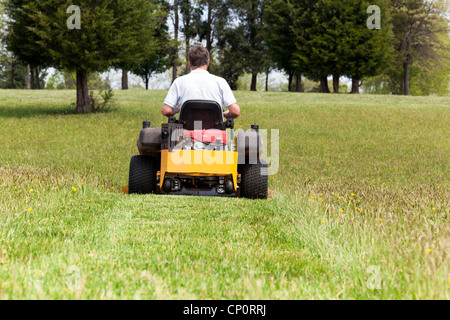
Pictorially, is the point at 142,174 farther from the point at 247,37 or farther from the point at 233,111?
the point at 247,37

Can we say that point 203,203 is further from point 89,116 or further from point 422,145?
point 89,116

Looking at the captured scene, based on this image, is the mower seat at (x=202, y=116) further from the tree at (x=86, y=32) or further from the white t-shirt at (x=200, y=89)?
the tree at (x=86, y=32)

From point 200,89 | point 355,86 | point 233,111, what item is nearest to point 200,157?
point 233,111

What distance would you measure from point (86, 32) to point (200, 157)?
1459 centimetres

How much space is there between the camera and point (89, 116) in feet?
66.2

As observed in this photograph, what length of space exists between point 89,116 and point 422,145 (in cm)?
1322

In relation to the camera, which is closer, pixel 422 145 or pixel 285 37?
pixel 422 145

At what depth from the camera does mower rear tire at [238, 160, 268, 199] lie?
6578mm

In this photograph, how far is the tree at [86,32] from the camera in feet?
59.3

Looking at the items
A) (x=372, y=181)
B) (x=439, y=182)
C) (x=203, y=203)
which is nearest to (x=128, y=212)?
(x=203, y=203)

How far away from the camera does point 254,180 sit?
6629 mm

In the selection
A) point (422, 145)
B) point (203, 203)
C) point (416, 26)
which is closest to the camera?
point (203, 203)

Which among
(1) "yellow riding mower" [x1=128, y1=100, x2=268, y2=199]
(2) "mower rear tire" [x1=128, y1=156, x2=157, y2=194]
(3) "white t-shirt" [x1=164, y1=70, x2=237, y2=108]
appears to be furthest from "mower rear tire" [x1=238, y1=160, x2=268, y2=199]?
(2) "mower rear tire" [x1=128, y1=156, x2=157, y2=194]

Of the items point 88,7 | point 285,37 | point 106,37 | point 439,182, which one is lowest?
point 439,182
